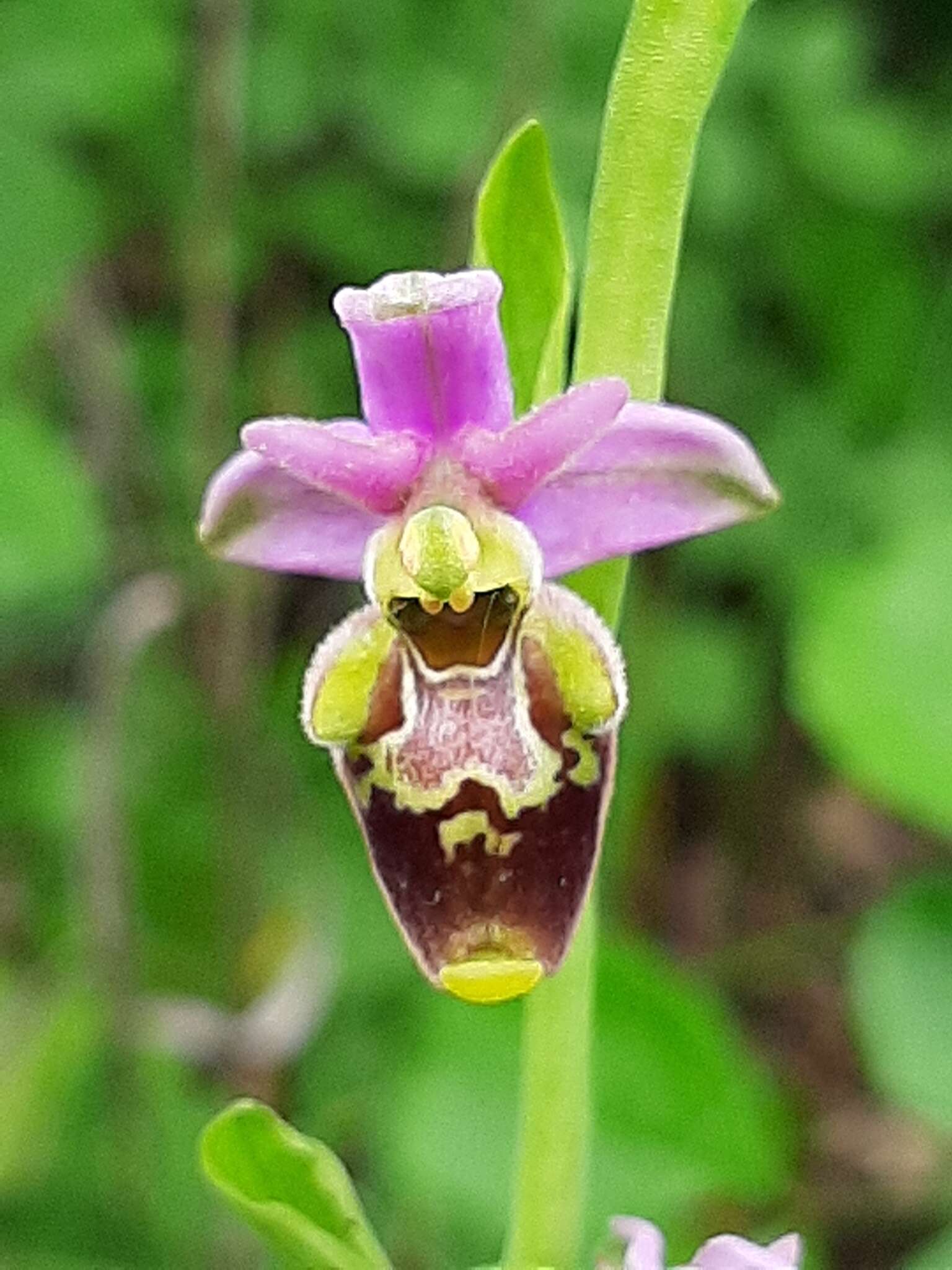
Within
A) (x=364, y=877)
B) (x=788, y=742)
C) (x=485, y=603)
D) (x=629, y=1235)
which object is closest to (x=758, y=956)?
(x=364, y=877)

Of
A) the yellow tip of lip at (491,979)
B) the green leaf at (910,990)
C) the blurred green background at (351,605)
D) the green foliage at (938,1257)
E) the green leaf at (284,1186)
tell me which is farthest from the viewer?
the blurred green background at (351,605)

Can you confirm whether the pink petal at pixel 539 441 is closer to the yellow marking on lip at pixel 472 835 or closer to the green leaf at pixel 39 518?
the yellow marking on lip at pixel 472 835

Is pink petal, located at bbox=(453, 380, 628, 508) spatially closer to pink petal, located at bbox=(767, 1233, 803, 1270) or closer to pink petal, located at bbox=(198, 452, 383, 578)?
pink petal, located at bbox=(198, 452, 383, 578)

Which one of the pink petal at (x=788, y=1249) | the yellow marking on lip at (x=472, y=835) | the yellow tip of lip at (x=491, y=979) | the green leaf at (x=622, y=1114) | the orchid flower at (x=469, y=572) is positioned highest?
the orchid flower at (x=469, y=572)

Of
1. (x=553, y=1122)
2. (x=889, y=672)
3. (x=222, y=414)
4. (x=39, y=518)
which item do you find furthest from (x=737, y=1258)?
(x=222, y=414)

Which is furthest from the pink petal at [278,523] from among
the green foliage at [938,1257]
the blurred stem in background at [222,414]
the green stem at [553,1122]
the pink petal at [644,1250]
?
the blurred stem in background at [222,414]

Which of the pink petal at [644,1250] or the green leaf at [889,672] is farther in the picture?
the green leaf at [889,672]

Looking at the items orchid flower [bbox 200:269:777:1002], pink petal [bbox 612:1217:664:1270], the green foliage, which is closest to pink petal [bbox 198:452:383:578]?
orchid flower [bbox 200:269:777:1002]
